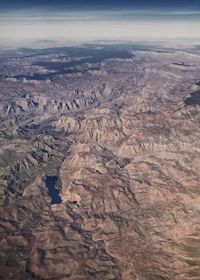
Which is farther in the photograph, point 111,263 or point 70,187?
point 70,187

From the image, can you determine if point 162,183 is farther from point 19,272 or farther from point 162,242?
point 19,272

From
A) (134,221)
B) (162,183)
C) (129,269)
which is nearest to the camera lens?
(129,269)

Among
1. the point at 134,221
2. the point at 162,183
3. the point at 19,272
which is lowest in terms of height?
the point at 19,272

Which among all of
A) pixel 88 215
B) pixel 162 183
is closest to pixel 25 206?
pixel 88 215


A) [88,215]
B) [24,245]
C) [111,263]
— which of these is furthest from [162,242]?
[24,245]

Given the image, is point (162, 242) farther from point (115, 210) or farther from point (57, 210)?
point (57, 210)

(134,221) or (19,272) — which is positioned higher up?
(134,221)

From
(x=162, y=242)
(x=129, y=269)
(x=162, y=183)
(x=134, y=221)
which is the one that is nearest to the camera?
(x=129, y=269)

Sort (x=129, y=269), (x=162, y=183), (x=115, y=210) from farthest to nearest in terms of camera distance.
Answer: (x=162, y=183) < (x=115, y=210) < (x=129, y=269)

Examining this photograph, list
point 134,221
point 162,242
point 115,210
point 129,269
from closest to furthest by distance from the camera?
point 129,269 → point 162,242 → point 134,221 → point 115,210
